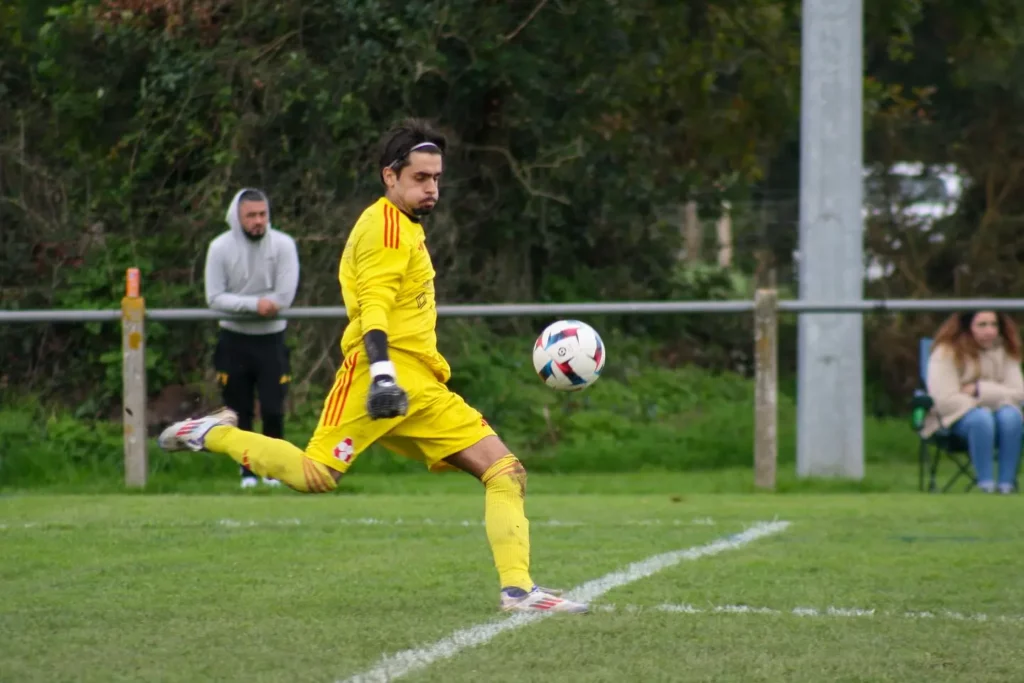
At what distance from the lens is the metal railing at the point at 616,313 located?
1119 centimetres

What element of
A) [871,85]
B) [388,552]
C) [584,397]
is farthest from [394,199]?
[871,85]

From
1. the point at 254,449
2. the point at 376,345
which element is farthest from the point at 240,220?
the point at 376,345

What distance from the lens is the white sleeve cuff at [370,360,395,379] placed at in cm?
580

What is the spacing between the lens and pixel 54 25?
15.4 metres

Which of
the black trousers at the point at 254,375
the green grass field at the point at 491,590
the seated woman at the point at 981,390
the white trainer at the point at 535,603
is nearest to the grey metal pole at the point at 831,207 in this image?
the seated woman at the point at 981,390

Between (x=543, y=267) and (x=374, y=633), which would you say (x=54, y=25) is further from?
(x=374, y=633)

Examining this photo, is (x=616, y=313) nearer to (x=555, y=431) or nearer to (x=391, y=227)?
(x=555, y=431)

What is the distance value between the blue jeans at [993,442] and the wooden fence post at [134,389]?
18.6 feet

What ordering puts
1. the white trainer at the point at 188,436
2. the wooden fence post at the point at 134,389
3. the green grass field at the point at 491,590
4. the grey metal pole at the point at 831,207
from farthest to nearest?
the grey metal pole at the point at 831,207, the wooden fence post at the point at 134,389, the white trainer at the point at 188,436, the green grass field at the point at 491,590

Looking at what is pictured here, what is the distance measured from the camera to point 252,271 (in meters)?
11.5

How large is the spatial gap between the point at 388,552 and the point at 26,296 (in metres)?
7.62

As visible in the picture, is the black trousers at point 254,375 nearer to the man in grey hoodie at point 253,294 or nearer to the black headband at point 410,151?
the man in grey hoodie at point 253,294

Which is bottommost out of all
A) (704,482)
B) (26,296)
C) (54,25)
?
(704,482)

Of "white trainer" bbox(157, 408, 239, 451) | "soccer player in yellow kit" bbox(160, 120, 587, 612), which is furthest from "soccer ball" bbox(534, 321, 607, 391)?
"white trainer" bbox(157, 408, 239, 451)
